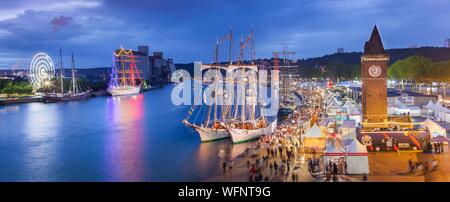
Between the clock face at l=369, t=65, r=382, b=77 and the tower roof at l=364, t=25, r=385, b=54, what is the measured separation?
506mm

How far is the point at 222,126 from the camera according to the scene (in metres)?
19.7

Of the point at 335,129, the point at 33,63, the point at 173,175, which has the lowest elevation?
the point at 173,175

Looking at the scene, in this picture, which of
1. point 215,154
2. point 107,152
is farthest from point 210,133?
point 107,152

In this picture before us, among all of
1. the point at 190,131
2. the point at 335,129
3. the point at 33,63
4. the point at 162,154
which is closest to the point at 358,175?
the point at 335,129

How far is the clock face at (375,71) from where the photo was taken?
1582 cm

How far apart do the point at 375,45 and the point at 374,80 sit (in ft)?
3.90

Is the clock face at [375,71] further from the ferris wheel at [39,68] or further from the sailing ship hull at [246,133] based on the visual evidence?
the ferris wheel at [39,68]

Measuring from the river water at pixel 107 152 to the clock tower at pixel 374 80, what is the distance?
196 inches

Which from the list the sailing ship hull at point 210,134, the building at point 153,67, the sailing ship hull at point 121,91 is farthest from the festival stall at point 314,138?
the building at point 153,67

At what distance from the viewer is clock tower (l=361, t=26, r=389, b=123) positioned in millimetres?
15758

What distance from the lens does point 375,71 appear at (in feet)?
52.0
